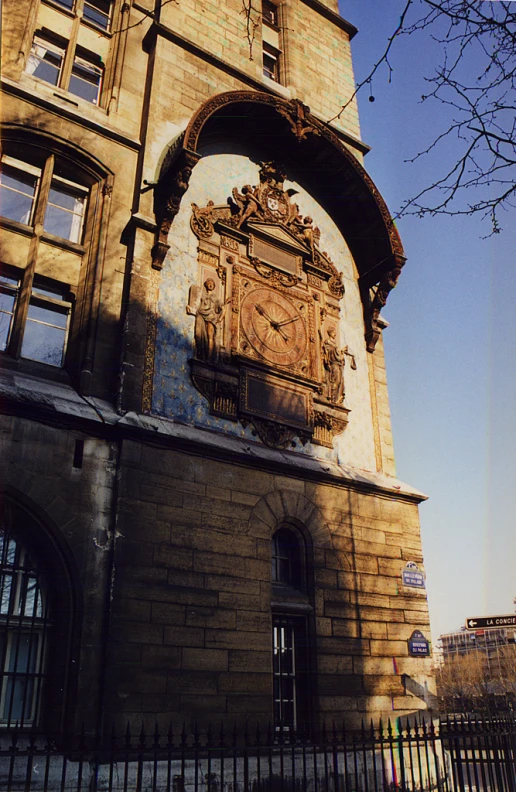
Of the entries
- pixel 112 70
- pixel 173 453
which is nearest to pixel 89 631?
pixel 173 453

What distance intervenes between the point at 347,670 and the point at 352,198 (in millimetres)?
11231

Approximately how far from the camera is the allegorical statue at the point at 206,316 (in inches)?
523

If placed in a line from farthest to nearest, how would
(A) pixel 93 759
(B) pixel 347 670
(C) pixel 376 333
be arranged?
(C) pixel 376 333 < (B) pixel 347 670 < (A) pixel 93 759

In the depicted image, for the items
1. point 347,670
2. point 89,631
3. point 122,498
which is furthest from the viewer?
point 347,670

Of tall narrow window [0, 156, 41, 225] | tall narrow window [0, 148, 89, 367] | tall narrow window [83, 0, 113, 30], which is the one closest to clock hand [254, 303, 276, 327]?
tall narrow window [0, 148, 89, 367]

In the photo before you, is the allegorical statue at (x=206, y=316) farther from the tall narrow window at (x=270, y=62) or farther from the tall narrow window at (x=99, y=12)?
the tall narrow window at (x=270, y=62)

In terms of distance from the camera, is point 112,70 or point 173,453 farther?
point 112,70

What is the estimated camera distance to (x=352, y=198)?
17.2 meters

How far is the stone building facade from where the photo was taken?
1014 cm

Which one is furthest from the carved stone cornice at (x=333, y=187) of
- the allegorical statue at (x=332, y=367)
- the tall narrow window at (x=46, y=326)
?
the tall narrow window at (x=46, y=326)

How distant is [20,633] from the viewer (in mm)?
9758

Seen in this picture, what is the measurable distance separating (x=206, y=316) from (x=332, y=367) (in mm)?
3573

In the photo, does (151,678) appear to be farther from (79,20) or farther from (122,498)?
(79,20)

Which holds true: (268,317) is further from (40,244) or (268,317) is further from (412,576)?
(412,576)
